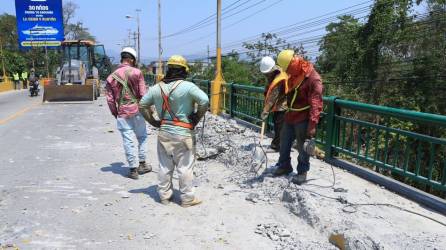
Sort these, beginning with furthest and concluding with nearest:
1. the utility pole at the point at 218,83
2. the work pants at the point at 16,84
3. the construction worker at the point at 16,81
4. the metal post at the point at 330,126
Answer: the work pants at the point at 16,84
the construction worker at the point at 16,81
the utility pole at the point at 218,83
the metal post at the point at 330,126

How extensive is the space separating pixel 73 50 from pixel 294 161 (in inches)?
→ 779

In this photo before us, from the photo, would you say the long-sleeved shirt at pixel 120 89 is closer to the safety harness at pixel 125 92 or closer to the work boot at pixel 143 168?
the safety harness at pixel 125 92

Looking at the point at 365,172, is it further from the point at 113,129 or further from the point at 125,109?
the point at 113,129

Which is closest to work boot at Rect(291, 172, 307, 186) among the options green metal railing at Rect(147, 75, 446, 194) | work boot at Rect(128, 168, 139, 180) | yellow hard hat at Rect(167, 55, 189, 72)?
green metal railing at Rect(147, 75, 446, 194)

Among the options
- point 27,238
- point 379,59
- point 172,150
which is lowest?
point 27,238

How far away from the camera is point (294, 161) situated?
21.8 ft

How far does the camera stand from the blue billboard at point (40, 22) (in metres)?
28.4

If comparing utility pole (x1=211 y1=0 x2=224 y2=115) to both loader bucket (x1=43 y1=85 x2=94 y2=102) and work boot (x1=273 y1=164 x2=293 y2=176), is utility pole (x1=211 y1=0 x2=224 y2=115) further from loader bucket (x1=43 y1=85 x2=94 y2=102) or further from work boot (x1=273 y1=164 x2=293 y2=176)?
loader bucket (x1=43 y1=85 x2=94 y2=102)

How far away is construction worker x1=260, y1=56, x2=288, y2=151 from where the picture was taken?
628cm

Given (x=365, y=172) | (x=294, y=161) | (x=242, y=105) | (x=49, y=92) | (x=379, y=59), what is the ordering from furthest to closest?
1. (x=379, y=59)
2. (x=49, y=92)
3. (x=242, y=105)
4. (x=294, y=161)
5. (x=365, y=172)

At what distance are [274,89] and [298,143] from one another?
1.29 meters

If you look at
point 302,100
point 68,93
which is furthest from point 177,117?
point 68,93

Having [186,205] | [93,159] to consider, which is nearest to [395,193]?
[186,205]

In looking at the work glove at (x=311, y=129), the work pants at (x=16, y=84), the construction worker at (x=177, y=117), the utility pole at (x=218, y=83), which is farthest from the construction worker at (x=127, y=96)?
the work pants at (x=16, y=84)
